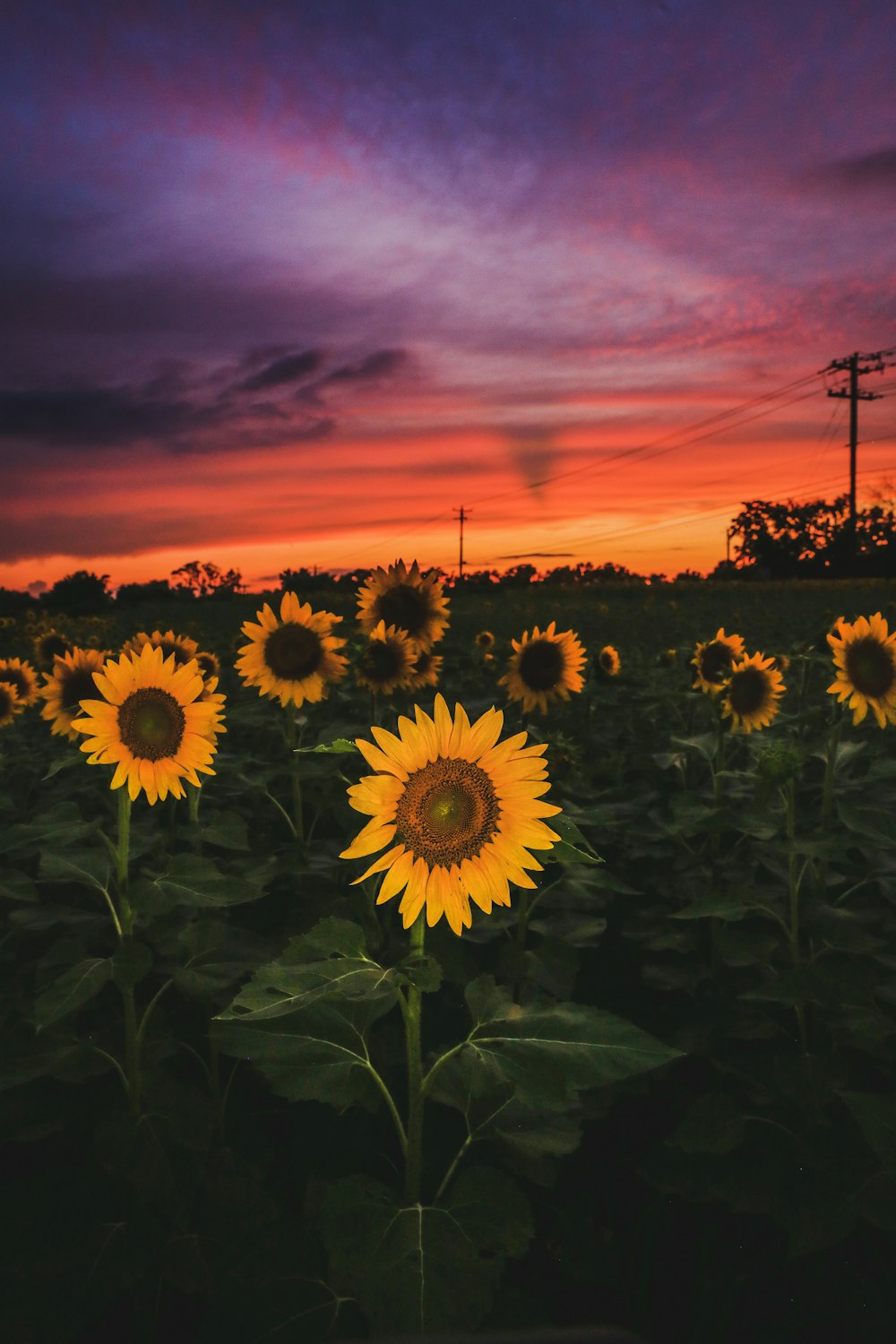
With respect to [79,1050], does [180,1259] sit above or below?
below

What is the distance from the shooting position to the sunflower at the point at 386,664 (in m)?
4.55

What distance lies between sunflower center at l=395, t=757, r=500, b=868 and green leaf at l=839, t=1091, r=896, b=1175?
1.06m

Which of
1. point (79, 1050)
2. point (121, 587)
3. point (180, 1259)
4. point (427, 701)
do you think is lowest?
point (180, 1259)

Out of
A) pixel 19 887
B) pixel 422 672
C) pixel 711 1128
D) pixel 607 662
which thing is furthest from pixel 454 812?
pixel 607 662

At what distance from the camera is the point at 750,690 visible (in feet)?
15.6

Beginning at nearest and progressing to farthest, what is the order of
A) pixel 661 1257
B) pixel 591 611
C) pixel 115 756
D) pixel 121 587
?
pixel 661 1257, pixel 115 756, pixel 591 611, pixel 121 587

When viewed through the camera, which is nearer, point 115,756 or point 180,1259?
point 180,1259

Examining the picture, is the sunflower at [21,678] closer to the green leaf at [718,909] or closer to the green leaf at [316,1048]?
the green leaf at [316,1048]

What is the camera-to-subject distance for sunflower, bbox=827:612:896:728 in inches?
161

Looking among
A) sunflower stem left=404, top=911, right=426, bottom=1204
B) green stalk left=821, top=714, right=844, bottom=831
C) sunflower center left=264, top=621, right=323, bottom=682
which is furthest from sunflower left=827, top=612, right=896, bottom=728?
sunflower stem left=404, top=911, right=426, bottom=1204

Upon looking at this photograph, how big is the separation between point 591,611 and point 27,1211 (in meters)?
18.9

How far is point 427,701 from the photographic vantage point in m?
6.56

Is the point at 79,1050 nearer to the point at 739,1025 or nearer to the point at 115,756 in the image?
the point at 115,756

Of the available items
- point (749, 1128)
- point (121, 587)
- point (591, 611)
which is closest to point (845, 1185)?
point (749, 1128)
